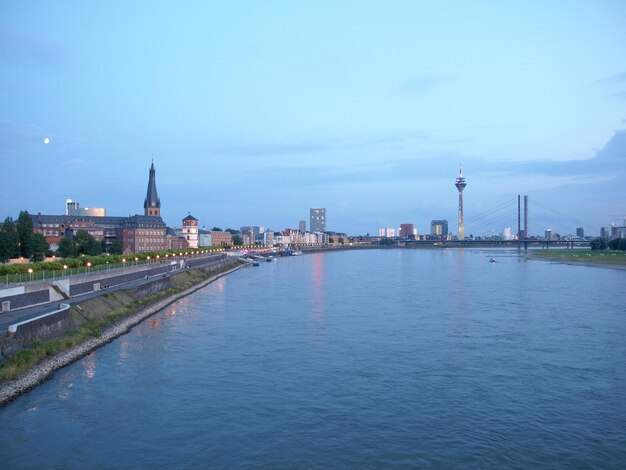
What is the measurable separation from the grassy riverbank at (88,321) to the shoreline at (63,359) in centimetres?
9

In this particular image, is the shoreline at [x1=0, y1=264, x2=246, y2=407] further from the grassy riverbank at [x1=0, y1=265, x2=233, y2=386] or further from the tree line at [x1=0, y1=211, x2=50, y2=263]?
the tree line at [x1=0, y1=211, x2=50, y2=263]

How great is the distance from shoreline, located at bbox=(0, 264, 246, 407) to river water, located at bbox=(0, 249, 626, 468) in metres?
0.23

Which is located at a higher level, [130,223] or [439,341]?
[130,223]

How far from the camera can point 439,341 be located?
535 inches

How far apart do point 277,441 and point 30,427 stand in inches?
148

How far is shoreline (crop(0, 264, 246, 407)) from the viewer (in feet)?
30.5

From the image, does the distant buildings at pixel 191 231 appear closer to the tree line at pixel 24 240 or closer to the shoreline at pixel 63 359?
the tree line at pixel 24 240

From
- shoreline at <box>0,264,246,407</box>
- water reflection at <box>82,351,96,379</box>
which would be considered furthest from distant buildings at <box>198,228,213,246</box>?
water reflection at <box>82,351,96,379</box>

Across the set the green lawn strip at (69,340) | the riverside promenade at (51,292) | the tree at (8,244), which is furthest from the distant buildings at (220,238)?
the green lawn strip at (69,340)

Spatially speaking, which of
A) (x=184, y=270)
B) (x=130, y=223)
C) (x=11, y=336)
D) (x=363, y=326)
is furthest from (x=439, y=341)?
(x=130, y=223)

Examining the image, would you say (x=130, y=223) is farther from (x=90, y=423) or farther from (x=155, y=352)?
(x=90, y=423)

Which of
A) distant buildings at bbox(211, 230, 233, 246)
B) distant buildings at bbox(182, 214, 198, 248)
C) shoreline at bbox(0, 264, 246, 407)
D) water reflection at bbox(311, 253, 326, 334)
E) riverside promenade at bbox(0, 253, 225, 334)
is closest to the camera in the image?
shoreline at bbox(0, 264, 246, 407)

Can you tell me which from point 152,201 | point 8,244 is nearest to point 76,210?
point 152,201

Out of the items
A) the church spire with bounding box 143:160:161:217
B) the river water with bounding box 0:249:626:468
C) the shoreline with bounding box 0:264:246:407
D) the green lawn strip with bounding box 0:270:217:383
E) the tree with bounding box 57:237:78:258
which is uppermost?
the church spire with bounding box 143:160:161:217
